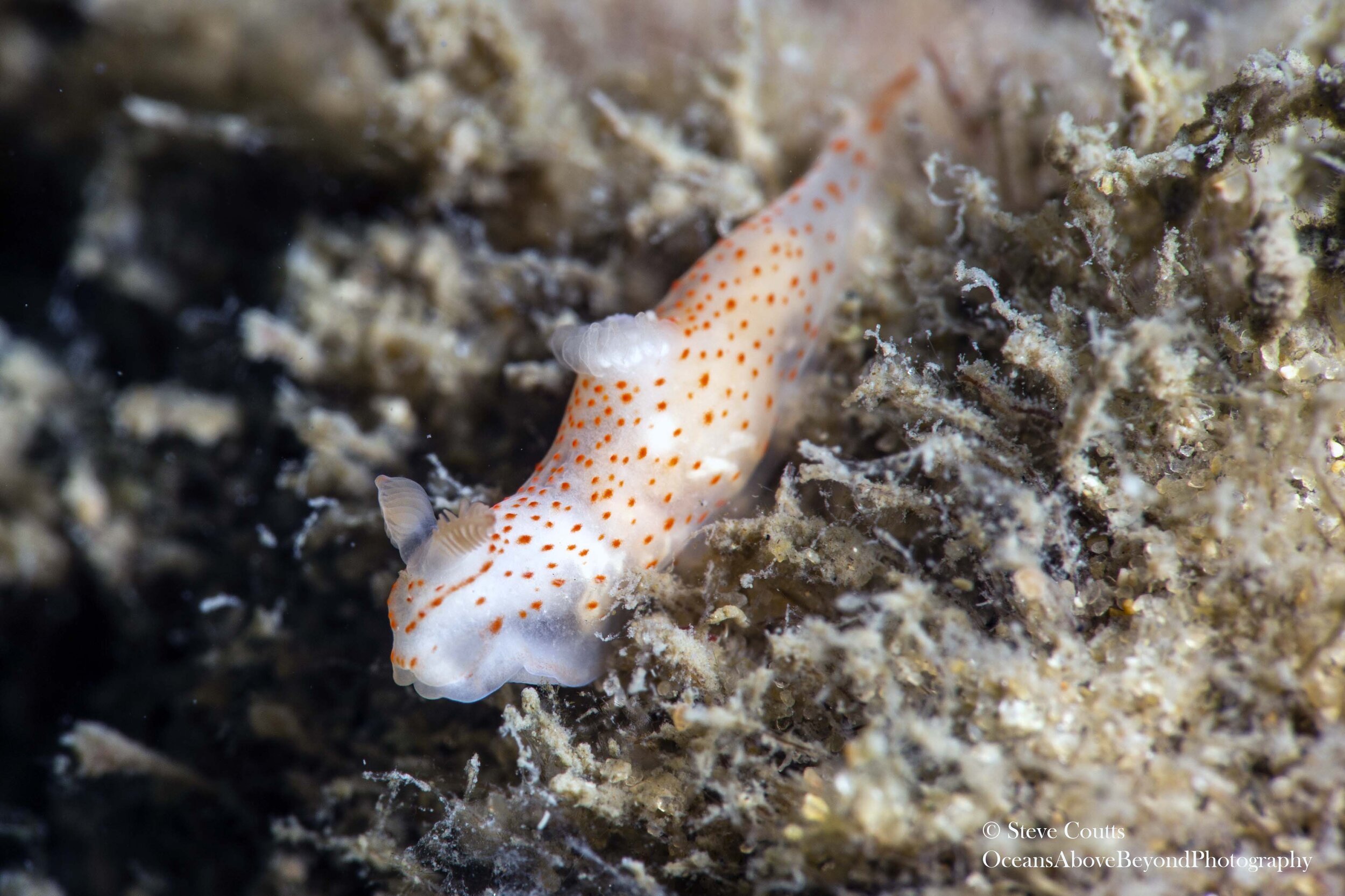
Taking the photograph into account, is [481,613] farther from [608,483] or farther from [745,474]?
[745,474]

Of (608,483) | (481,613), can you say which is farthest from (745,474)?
(481,613)

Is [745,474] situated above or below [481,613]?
above

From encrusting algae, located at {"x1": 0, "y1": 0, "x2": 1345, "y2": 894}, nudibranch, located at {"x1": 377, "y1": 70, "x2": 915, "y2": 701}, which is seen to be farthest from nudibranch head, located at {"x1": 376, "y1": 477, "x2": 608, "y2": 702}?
encrusting algae, located at {"x1": 0, "y1": 0, "x2": 1345, "y2": 894}

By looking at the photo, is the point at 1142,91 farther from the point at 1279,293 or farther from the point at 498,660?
the point at 498,660

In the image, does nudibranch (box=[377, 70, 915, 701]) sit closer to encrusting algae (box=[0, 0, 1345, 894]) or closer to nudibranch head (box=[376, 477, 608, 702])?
nudibranch head (box=[376, 477, 608, 702])

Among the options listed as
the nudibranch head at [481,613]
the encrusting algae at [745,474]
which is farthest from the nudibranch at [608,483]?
the encrusting algae at [745,474]

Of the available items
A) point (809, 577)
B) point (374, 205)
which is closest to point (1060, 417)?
point (809, 577)
